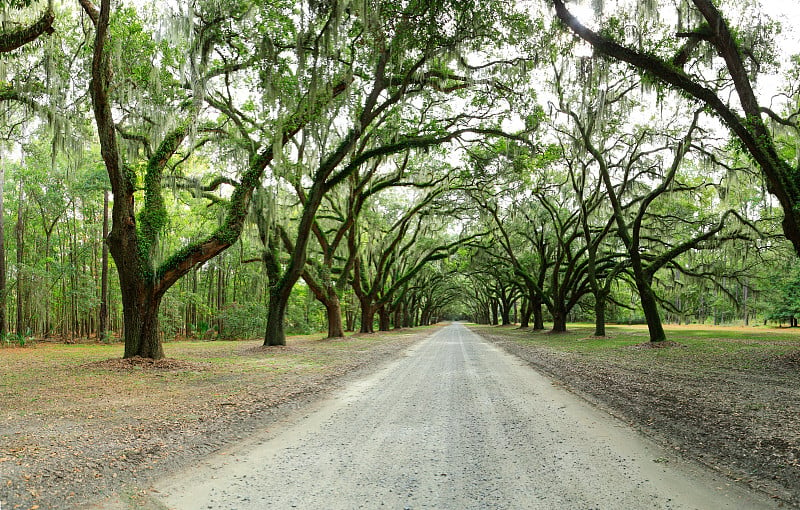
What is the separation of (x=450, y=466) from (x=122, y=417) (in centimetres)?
391

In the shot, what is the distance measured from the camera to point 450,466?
3514 mm

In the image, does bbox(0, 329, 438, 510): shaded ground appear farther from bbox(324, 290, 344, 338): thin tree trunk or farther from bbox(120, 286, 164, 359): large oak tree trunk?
bbox(324, 290, 344, 338): thin tree trunk

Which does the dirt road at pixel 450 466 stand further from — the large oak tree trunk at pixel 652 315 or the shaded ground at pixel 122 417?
the large oak tree trunk at pixel 652 315

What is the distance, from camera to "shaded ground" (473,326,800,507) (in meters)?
3.55

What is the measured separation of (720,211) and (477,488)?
2111cm

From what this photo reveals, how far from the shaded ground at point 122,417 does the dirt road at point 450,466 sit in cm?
46

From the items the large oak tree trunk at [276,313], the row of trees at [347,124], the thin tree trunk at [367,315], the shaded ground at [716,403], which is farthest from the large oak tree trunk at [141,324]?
the thin tree trunk at [367,315]

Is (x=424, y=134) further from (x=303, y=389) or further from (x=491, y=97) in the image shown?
(x=303, y=389)

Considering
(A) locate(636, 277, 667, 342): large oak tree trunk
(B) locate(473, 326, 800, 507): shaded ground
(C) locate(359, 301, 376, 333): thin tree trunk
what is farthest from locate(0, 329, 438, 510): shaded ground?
(C) locate(359, 301, 376, 333): thin tree trunk

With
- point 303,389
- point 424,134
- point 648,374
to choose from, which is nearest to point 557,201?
point 424,134

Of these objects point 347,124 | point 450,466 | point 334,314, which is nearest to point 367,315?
point 334,314

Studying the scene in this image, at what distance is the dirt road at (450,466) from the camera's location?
2881 millimetres

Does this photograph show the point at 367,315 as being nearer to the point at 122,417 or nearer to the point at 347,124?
the point at 347,124

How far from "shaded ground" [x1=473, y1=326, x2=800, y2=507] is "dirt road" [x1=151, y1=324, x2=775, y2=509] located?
0.33 meters
